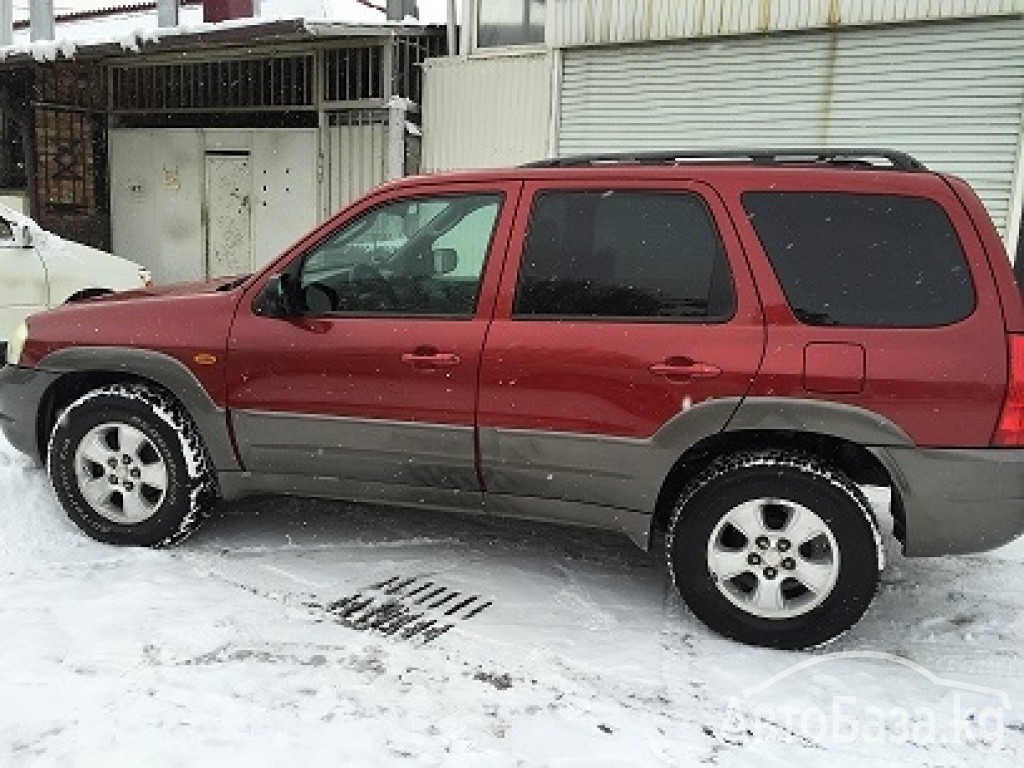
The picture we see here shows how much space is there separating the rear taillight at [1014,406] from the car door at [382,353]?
1.87 metres

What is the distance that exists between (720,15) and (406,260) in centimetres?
632

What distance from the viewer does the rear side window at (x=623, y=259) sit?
3.35 m

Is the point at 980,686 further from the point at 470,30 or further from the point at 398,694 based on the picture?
the point at 470,30

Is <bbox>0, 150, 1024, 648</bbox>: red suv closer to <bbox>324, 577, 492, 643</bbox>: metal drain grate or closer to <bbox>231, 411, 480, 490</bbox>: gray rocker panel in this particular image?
<bbox>231, 411, 480, 490</bbox>: gray rocker panel

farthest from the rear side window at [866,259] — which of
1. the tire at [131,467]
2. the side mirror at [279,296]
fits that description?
the tire at [131,467]

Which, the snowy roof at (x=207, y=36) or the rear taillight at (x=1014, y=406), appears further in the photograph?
the snowy roof at (x=207, y=36)

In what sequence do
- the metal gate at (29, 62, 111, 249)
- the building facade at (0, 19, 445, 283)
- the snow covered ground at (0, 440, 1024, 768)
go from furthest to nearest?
the metal gate at (29, 62, 111, 249) < the building facade at (0, 19, 445, 283) < the snow covered ground at (0, 440, 1024, 768)

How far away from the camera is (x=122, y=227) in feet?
44.5

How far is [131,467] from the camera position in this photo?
13.3 feet

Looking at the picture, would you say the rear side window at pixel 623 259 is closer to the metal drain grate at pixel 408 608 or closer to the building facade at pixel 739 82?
the metal drain grate at pixel 408 608

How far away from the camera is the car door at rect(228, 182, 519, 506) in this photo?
361 centimetres

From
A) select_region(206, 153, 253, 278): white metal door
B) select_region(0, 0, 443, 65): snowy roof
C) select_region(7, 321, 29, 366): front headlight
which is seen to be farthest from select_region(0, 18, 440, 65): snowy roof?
select_region(7, 321, 29, 366): front headlight

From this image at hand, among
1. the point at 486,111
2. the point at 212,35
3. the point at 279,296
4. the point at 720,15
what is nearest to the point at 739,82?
the point at 720,15

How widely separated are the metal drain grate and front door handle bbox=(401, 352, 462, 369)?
96 cm
